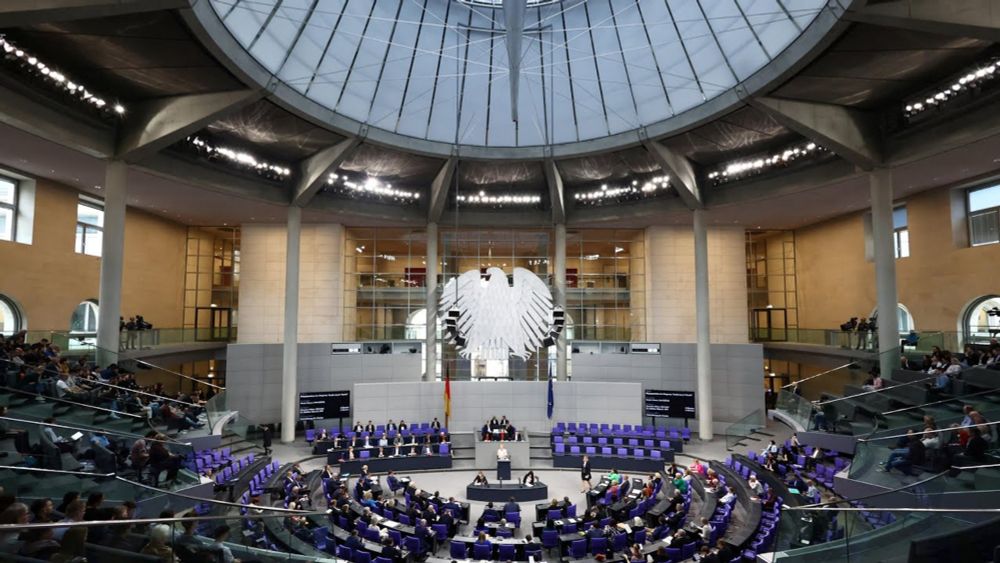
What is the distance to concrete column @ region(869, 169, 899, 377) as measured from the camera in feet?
59.1

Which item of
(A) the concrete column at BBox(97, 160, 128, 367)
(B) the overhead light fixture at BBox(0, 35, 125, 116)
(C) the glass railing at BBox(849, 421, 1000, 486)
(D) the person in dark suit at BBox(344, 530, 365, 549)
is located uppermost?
(B) the overhead light fixture at BBox(0, 35, 125, 116)

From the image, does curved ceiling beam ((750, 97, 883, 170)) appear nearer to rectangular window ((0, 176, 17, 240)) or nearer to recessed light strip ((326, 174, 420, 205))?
recessed light strip ((326, 174, 420, 205))

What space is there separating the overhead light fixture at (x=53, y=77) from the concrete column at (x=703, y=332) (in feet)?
74.2

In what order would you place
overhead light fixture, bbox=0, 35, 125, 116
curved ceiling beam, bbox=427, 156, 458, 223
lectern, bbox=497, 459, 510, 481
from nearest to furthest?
overhead light fixture, bbox=0, 35, 125, 116 < lectern, bbox=497, 459, 510, 481 < curved ceiling beam, bbox=427, 156, 458, 223

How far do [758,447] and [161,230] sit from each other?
97.6ft

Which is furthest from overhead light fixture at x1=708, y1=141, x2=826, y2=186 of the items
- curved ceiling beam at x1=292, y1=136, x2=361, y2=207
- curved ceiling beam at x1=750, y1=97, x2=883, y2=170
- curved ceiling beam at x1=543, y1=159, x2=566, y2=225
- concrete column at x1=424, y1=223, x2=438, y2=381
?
curved ceiling beam at x1=292, y1=136, x2=361, y2=207

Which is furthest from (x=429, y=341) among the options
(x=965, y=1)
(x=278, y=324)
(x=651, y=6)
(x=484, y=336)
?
(x=965, y=1)

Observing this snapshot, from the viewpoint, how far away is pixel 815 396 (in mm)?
28422

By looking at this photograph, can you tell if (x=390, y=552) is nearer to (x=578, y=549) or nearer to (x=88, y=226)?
(x=578, y=549)

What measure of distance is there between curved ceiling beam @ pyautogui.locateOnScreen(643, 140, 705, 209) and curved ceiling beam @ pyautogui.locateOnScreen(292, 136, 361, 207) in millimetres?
11977

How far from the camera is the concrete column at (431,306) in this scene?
88.9 feet

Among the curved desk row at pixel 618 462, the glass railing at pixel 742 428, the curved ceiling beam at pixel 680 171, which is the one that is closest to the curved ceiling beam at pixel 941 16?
the curved ceiling beam at pixel 680 171

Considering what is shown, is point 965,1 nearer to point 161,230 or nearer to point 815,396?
point 815,396

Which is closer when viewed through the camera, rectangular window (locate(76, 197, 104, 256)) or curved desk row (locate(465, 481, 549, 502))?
curved desk row (locate(465, 481, 549, 502))
